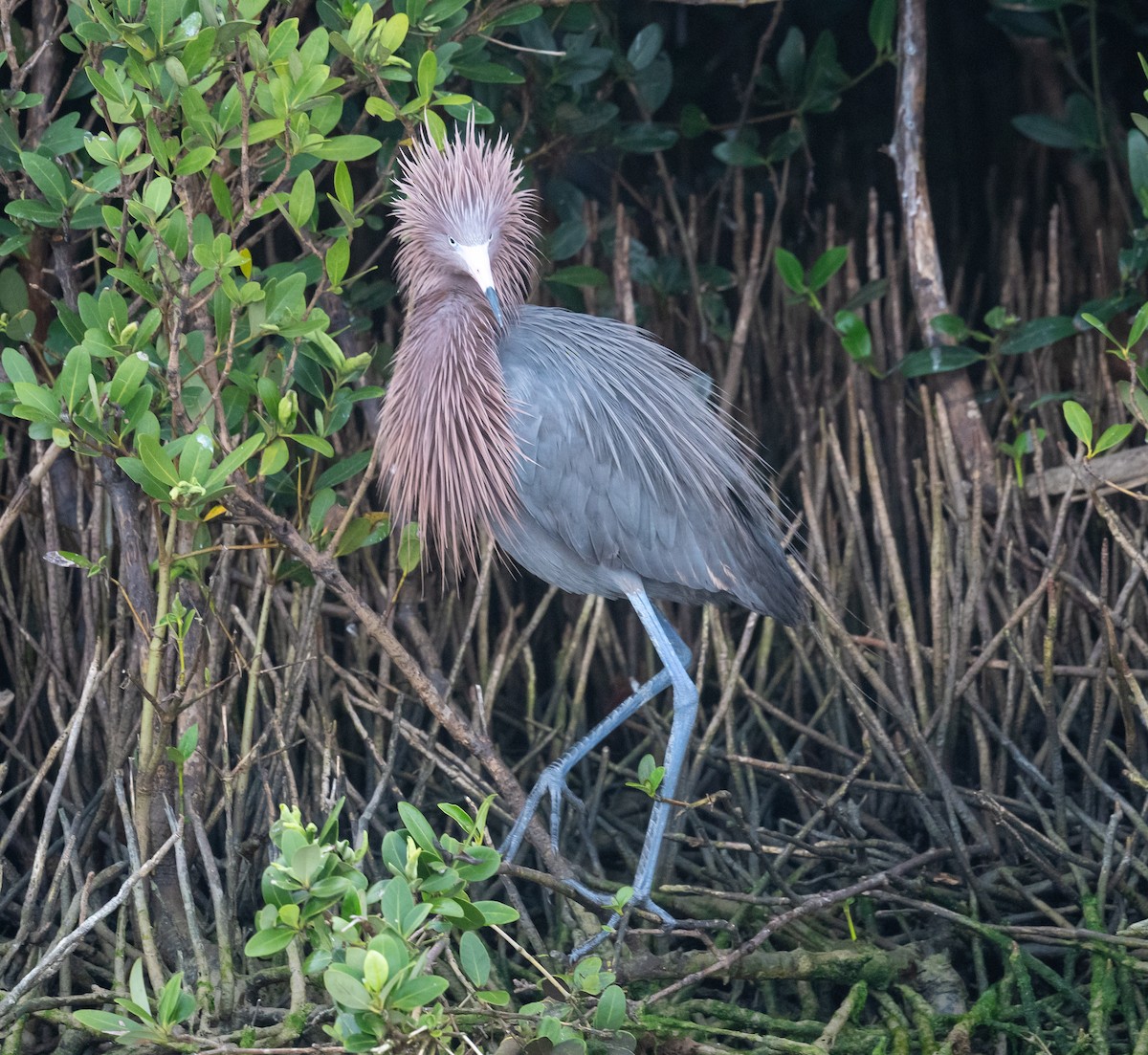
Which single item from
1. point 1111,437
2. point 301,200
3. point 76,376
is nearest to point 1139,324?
point 1111,437

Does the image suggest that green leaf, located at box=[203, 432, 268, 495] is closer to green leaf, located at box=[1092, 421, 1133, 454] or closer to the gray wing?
the gray wing

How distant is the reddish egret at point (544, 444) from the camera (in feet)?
8.89

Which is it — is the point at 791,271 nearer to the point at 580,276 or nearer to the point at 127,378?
the point at 580,276

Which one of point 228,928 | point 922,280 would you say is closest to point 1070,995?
point 228,928

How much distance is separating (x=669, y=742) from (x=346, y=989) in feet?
4.26

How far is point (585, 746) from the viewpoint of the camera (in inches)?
109

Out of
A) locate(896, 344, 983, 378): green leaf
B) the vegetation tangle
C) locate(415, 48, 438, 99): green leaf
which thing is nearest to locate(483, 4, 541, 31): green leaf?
the vegetation tangle

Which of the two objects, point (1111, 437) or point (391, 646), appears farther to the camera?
Result: point (1111, 437)

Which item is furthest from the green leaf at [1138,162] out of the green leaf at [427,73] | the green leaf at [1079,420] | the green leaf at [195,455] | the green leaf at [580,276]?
the green leaf at [195,455]

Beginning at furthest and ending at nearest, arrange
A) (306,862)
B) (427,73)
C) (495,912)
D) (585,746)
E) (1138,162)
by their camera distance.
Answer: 1. (1138,162)
2. (585,746)
3. (427,73)
4. (495,912)
5. (306,862)

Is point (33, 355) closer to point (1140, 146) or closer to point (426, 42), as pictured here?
point (426, 42)

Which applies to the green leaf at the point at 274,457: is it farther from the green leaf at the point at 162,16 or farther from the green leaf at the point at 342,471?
the green leaf at the point at 162,16

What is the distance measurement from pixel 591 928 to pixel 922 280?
1.82m

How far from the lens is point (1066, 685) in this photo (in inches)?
123
